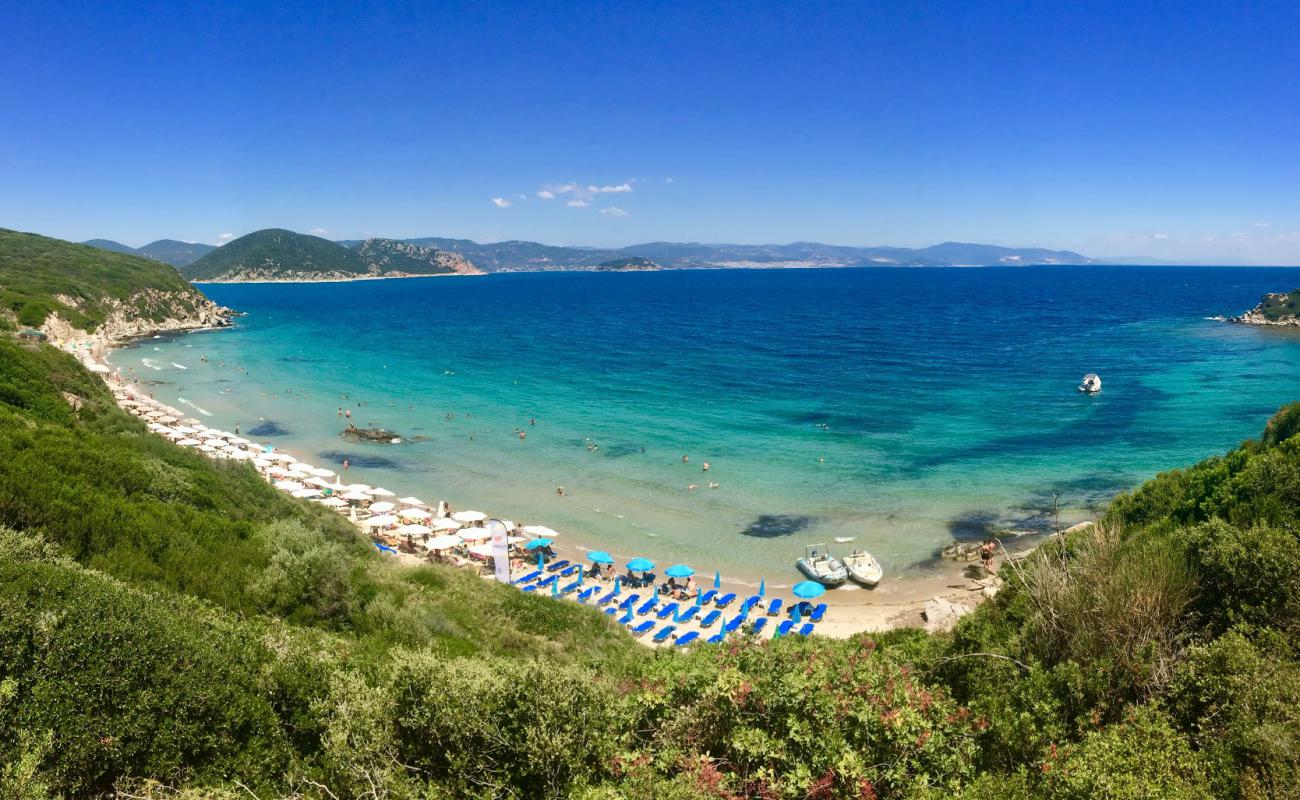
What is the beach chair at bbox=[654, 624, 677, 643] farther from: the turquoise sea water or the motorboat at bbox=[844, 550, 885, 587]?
the motorboat at bbox=[844, 550, 885, 587]

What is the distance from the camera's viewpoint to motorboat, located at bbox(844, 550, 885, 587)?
2391 cm

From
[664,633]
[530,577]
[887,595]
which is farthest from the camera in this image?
[530,577]

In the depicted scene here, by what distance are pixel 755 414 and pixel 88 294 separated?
92.4 meters

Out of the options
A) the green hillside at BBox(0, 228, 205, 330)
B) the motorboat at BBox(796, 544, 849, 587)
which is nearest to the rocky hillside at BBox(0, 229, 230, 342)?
the green hillside at BBox(0, 228, 205, 330)

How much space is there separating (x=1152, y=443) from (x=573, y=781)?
145 ft

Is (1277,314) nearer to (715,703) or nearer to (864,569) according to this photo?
(864,569)

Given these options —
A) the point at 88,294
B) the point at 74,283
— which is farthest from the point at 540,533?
the point at 74,283

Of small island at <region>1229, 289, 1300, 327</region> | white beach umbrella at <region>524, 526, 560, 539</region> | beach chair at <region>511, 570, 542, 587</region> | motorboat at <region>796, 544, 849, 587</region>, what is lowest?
beach chair at <region>511, 570, 542, 587</region>

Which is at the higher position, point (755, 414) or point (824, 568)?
point (755, 414)

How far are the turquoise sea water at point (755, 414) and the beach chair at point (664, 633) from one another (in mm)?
4725

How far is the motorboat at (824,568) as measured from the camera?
23.9 m

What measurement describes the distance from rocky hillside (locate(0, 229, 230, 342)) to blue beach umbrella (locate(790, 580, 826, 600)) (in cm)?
5837

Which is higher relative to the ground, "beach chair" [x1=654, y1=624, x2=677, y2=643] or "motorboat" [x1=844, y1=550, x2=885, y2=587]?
"motorboat" [x1=844, y1=550, x2=885, y2=587]

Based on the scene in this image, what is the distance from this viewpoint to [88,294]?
277ft
